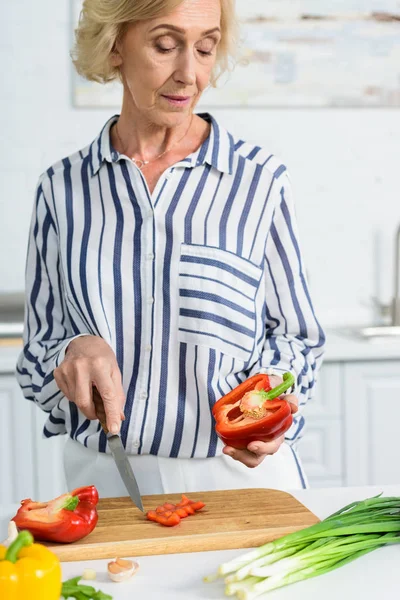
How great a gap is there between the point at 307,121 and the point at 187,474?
193cm

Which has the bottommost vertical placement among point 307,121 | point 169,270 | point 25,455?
point 25,455

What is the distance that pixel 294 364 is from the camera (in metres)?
1.44

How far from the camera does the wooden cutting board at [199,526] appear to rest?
1.13 m

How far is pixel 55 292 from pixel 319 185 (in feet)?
5.75

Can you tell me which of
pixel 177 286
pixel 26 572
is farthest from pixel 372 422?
pixel 26 572

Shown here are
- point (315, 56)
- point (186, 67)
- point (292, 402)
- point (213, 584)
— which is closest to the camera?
point (213, 584)

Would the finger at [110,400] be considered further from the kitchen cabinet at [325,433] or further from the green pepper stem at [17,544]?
the kitchen cabinet at [325,433]

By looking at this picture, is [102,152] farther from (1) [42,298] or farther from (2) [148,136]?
(1) [42,298]

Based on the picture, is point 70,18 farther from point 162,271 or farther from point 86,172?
point 162,271

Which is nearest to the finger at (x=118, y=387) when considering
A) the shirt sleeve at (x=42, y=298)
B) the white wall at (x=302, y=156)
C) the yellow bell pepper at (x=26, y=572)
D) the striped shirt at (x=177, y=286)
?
the striped shirt at (x=177, y=286)

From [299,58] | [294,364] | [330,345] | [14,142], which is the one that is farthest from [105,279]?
[299,58]

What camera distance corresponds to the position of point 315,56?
306 cm

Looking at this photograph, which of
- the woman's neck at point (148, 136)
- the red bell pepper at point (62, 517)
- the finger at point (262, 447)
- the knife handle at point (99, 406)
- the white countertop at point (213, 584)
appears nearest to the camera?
the white countertop at point (213, 584)

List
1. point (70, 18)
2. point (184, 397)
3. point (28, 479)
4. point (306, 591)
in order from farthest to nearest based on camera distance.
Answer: point (70, 18) < point (28, 479) < point (184, 397) < point (306, 591)
